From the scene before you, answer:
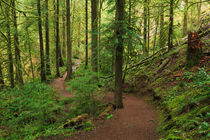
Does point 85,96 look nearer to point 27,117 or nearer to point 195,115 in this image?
point 27,117

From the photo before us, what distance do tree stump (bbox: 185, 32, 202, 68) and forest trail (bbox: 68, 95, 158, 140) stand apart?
130 inches

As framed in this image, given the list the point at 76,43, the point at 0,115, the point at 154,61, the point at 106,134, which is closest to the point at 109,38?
the point at 106,134

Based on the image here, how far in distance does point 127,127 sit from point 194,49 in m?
5.25

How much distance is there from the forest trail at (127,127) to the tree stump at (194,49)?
331cm

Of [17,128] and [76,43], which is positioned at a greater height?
[76,43]

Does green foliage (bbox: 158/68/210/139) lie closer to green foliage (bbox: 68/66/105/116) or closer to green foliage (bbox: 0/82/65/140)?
green foliage (bbox: 68/66/105/116)

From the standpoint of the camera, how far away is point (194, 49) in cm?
718

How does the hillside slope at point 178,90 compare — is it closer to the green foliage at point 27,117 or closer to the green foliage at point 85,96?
the green foliage at point 85,96

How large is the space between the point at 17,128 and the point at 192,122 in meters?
7.60

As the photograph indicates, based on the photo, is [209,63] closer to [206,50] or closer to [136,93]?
[206,50]

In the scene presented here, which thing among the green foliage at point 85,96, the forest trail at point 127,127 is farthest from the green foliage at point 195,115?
the green foliage at point 85,96

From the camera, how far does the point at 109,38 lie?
694 cm

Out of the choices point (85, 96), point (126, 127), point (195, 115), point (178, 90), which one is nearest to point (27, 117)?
point (85, 96)

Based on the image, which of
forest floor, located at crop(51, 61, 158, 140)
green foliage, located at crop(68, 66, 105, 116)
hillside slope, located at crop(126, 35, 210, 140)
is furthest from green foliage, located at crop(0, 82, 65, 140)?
hillside slope, located at crop(126, 35, 210, 140)
